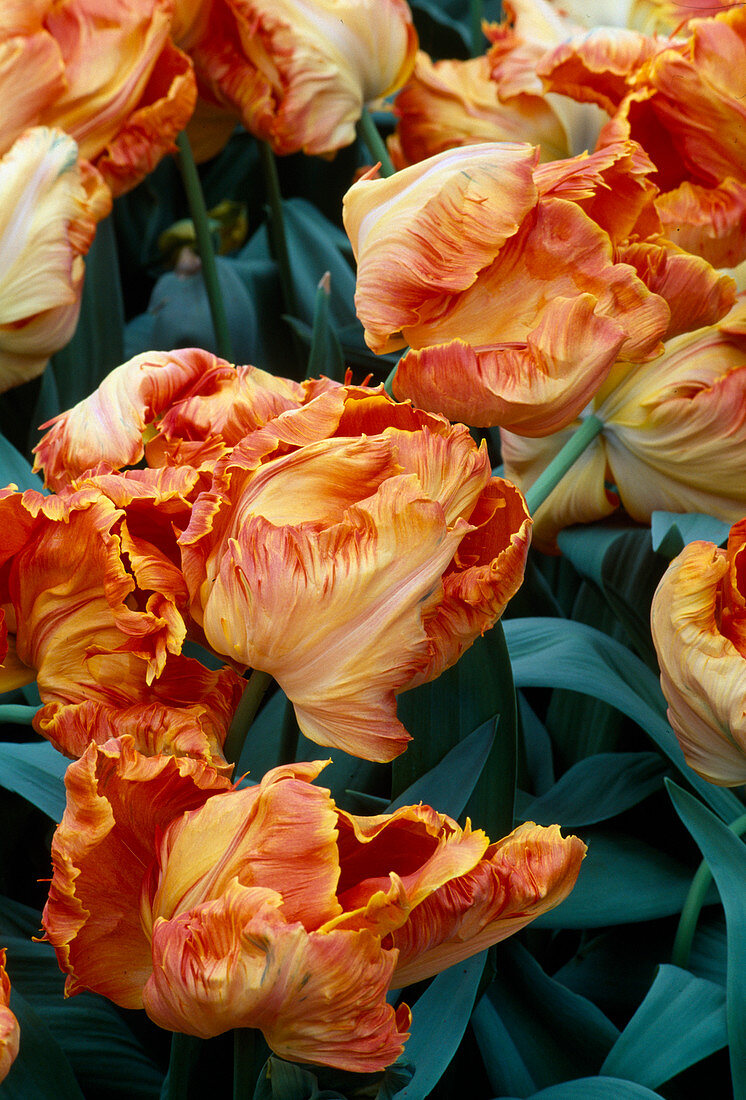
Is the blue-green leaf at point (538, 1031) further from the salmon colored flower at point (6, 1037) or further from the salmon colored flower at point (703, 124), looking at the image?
the salmon colored flower at point (703, 124)

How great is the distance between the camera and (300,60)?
0.66 m

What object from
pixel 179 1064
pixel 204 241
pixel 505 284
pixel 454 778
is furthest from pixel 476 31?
pixel 179 1064

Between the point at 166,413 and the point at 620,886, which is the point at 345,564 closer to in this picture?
the point at 166,413

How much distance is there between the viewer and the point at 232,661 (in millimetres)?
336

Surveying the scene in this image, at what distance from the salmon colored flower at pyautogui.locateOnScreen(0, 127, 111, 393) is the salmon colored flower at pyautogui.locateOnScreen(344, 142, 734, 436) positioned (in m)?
0.22

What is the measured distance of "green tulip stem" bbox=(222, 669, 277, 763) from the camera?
0.35 m

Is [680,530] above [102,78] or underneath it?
underneath

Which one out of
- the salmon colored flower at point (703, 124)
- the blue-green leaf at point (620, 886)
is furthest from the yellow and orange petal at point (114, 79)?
the blue-green leaf at point (620, 886)

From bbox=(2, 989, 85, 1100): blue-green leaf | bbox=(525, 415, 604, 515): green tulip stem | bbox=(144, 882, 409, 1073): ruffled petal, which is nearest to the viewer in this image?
bbox=(144, 882, 409, 1073): ruffled petal

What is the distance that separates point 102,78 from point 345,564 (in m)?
0.46

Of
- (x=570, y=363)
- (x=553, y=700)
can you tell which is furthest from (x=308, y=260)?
(x=570, y=363)

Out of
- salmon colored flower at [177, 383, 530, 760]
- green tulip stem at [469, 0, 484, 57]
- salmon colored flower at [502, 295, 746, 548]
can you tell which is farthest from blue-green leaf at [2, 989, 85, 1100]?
green tulip stem at [469, 0, 484, 57]

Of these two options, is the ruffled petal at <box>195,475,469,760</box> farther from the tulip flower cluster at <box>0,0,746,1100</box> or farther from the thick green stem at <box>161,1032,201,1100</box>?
the thick green stem at <box>161,1032,201,1100</box>

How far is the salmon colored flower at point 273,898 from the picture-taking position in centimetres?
26
